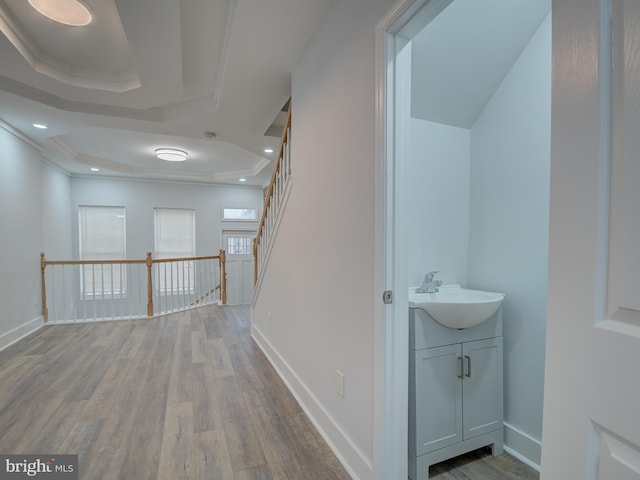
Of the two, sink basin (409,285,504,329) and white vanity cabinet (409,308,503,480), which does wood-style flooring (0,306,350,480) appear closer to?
white vanity cabinet (409,308,503,480)

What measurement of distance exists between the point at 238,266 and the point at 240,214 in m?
1.21

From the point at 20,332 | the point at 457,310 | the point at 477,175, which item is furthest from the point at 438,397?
the point at 20,332

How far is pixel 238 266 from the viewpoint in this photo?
6.89 meters

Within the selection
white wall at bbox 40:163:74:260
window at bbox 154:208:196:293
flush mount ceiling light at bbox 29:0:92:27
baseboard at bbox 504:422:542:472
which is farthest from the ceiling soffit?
window at bbox 154:208:196:293

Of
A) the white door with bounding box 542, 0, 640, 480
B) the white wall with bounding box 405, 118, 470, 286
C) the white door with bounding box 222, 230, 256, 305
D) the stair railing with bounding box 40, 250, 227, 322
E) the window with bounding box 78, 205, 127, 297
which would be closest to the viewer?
the white door with bounding box 542, 0, 640, 480

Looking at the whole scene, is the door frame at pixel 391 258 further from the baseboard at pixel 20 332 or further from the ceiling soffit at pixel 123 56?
the baseboard at pixel 20 332

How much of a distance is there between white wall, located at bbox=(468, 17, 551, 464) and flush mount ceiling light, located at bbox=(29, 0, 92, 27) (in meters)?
2.67

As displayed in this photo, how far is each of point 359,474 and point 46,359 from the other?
3.34 m

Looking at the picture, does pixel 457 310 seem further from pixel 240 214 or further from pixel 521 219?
pixel 240 214

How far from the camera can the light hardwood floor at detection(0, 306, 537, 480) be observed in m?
1.58

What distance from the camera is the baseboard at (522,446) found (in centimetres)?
161

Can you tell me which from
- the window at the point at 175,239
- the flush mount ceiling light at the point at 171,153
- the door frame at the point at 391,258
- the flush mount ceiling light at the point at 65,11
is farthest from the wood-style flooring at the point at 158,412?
the window at the point at 175,239

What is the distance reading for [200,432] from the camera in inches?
73.0

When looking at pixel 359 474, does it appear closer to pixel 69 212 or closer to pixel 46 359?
pixel 46 359
